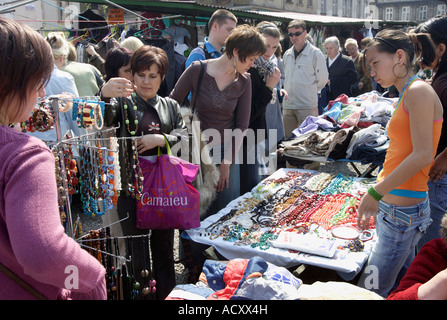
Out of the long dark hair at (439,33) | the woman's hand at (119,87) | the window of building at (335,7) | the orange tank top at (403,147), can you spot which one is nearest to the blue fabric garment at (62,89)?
the woman's hand at (119,87)

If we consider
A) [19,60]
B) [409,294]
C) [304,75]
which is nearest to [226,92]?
[409,294]

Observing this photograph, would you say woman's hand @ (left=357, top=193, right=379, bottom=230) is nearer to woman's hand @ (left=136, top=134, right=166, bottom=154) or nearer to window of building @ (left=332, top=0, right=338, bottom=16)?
woman's hand @ (left=136, top=134, right=166, bottom=154)

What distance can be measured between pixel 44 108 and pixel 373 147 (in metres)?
3.14

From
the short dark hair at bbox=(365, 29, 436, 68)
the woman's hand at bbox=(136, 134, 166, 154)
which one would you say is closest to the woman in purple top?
the woman's hand at bbox=(136, 134, 166, 154)

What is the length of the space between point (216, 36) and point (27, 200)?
2.97 meters

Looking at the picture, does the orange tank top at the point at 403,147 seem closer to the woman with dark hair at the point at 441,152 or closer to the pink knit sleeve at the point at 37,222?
the woman with dark hair at the point at 441,152

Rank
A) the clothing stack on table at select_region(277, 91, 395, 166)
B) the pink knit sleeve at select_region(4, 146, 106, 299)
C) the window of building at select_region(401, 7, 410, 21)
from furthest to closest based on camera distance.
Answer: the window of building at select_region(401, 7, 410, 21) → the clothing stack on table at select_region(277, 91, 395, 166) → the pink knit sleeve at select_region(4, 146, 106, 299)

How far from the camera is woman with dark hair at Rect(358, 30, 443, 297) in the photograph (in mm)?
1742

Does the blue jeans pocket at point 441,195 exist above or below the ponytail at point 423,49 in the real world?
below

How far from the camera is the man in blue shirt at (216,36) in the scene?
3.49 meters

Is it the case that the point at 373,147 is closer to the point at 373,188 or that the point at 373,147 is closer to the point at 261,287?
the point at 373,188

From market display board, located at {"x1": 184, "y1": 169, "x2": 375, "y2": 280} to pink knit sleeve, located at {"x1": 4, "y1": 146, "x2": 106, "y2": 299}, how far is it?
1547 mm

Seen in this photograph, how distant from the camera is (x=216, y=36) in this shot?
355cm
